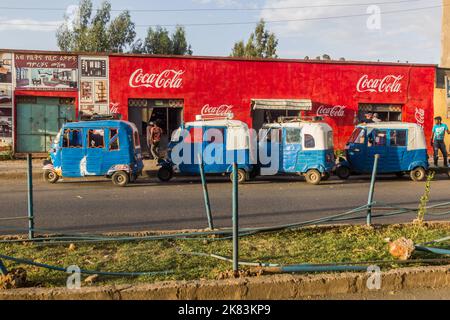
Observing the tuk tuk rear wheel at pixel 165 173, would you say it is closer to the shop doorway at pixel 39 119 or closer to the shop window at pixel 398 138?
the shop window at pixel 398 138

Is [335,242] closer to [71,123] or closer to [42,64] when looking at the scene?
[71,123]

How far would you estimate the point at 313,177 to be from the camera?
1486cm

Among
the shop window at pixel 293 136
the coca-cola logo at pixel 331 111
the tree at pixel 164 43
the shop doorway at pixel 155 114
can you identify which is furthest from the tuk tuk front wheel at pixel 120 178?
the tree at pixel 164 43

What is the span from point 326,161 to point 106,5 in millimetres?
39285

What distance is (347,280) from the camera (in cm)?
484

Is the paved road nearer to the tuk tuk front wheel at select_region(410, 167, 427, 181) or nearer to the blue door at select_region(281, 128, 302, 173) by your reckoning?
the tuk tuk front wheel at select_region(410, 167, 427, 181)

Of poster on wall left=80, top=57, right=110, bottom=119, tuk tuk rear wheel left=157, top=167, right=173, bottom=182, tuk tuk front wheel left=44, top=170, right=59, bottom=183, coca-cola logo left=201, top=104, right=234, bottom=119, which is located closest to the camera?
tuk tuk front wheel left=44, top=170, right=59, bottom=183

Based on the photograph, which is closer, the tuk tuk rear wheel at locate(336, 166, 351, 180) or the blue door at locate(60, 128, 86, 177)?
the blue door at locate(60, 128, 86, 177)

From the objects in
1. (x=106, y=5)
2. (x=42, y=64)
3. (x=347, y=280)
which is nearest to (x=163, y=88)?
(x=42, y=64)

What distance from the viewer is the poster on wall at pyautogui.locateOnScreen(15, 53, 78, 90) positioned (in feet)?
67.5

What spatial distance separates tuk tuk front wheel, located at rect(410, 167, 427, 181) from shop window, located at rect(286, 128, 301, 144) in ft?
12.3

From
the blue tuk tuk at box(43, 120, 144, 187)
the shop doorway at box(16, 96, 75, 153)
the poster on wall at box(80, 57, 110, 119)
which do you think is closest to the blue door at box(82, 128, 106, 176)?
the blue tuk tuk at box(43, 120, 144, 187)

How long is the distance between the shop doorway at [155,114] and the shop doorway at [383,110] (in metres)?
8.27

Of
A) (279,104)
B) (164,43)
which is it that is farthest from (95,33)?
(279,104)
